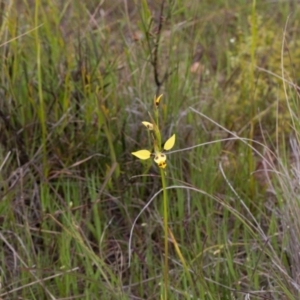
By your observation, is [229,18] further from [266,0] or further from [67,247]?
[67,247]

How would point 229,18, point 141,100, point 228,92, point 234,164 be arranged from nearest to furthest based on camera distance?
point 234,164 → point 141,100 → point 228,92 → point 229,18

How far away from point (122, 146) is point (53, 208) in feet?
1.05

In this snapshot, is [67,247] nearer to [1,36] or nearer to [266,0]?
[1,36]

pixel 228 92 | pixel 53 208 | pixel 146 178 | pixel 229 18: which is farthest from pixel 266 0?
pixel 53 208

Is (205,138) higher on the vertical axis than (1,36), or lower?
lower

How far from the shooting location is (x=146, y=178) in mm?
2383

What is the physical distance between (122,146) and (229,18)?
146 centimetres

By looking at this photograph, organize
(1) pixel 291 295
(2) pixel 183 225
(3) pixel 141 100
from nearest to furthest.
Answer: (1) pixel 291 295 < (2) pixel 183 225 < (3) pixel 141 100

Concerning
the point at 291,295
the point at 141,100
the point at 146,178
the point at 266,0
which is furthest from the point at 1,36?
the point at 266,0

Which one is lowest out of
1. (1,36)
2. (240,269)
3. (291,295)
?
(240,269)

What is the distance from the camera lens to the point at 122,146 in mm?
2420

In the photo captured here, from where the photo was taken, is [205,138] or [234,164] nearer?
[234,164]

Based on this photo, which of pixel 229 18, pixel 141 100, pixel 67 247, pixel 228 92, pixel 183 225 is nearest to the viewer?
pixel 67 247

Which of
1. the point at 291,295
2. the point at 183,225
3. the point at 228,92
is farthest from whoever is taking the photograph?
the point at 228,92
